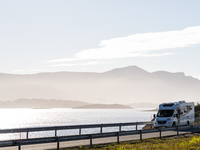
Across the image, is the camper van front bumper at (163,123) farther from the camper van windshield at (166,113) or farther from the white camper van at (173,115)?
the camper van windshield at (166,113)

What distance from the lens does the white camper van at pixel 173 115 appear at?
110 feet

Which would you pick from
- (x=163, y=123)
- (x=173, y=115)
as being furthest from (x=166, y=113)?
(x=163, y=123)

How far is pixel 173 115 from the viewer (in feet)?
111

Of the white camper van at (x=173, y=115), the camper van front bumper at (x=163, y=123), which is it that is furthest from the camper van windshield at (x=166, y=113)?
the camper van front bumper at (x=163, y=123)

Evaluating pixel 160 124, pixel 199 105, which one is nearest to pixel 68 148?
pixel 160 124

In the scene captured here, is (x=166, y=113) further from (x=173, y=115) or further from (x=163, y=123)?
(x=163, y=123)

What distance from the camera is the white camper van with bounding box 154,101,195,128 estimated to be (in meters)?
33.5

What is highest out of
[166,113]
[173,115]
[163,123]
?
[166,113]

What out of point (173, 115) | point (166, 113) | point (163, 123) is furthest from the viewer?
point (166, 113)

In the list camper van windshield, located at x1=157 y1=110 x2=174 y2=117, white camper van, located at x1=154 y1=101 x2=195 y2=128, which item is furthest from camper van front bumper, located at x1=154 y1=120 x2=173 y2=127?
camper van windshield, located at x1=157 y1=110 x2=174 y2=117

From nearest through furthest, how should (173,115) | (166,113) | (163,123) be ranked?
1. (163,123)
2. (173,115)
3. (166,113)

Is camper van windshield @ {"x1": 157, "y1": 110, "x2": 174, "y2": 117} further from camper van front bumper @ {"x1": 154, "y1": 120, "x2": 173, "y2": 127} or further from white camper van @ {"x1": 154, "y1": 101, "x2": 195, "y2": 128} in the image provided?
camper van front bumper @ {"x1": 154, "y1": 120, "x2": 173, "y2": 127}

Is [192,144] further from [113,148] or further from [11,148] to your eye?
[11,148]

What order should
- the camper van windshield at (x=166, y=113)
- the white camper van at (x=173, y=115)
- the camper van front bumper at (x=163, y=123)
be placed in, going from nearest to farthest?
1. the camper van front bumper at (x=163, y=123)
2. the white camper van at (x=173, y=115)
3. the camper van windshield at (x=166, y=113)
